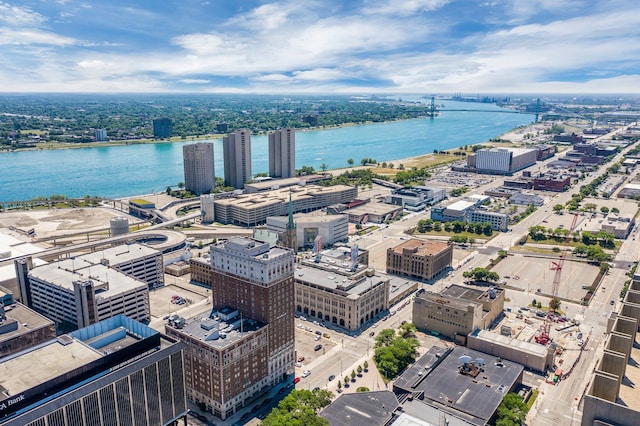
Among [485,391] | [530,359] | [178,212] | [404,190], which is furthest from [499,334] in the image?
[178,212]

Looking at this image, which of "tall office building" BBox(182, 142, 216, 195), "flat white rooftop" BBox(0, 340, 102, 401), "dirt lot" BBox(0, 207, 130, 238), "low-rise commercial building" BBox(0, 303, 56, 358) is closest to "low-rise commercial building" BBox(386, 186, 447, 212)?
"tall office building" BBox(182, 142, 216, 195)

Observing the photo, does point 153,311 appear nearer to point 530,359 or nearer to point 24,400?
point 24,400

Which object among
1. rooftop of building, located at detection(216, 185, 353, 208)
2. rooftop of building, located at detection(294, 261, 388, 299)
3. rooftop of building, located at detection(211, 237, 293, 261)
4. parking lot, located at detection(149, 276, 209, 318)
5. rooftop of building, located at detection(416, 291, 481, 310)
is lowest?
parking lot, located at detection(149, 276, 209, 318)

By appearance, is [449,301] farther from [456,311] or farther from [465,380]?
[465,380]

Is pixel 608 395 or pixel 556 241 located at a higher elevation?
pixel 608 395

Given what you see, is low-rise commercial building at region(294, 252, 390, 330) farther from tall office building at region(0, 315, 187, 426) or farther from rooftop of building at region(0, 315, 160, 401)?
rooftop of building at region(0, 315, 160, 401)

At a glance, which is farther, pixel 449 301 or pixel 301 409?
pixel 449 301

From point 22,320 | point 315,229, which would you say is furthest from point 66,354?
point 315,229
